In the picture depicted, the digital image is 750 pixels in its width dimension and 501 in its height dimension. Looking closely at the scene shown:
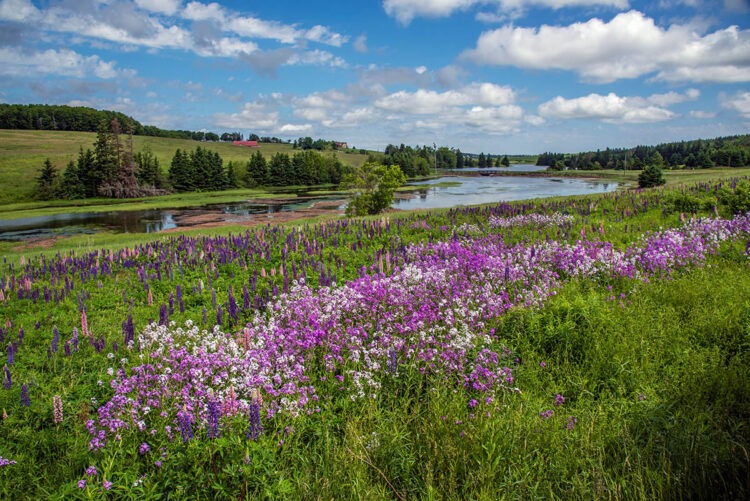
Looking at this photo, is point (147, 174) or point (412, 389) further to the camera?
point (147, 174)

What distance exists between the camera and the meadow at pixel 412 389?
3.45 meters

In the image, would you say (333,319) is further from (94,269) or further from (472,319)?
(94,269)

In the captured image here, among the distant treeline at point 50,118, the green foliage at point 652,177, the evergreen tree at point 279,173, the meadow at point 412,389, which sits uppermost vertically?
the distant treeline at point 50,118

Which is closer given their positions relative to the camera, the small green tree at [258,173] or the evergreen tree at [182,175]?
the evergreen tree at [182,175]

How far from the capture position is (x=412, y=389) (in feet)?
17.1

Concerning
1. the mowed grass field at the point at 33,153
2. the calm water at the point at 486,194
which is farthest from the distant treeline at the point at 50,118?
the calm water at the point at 486,194

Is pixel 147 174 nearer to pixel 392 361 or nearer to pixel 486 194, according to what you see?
pixel 486 194

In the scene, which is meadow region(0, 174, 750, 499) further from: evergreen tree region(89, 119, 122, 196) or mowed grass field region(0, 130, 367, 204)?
mowed grass field region(0, 130, 367, 204)

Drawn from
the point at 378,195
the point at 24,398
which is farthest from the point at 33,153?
the point at 24,398

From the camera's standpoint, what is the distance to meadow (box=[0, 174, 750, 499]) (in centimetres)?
345

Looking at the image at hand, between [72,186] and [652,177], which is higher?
[652,177]

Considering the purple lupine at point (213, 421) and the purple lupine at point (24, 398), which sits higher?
the purple lupine at point (213, 421)

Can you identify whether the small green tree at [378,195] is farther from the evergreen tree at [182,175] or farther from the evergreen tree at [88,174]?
the evergreen tree at [88,174]

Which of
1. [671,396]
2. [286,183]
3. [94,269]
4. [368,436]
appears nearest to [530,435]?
[368,436]
